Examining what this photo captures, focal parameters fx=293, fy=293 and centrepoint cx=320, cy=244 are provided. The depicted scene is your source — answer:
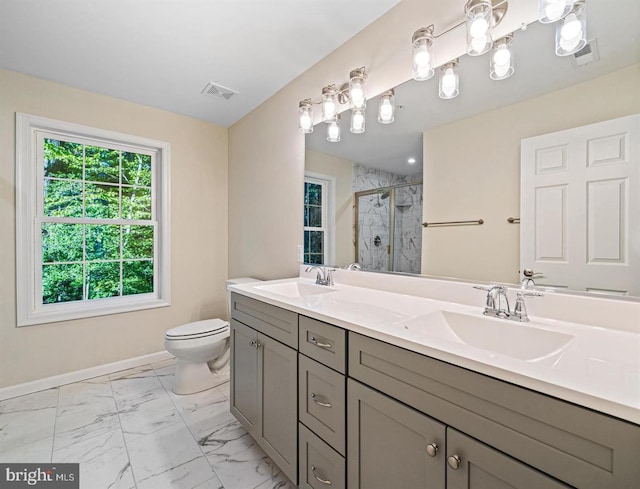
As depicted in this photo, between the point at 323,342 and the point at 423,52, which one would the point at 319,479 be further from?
the point at 423,52

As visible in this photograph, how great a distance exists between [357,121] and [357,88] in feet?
0.59

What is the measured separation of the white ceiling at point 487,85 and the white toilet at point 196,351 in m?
1.61

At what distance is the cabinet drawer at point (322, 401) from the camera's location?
1058 mm

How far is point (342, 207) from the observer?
1941mm

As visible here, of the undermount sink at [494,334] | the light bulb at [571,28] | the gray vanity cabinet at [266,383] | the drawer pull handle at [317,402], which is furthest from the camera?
the gray vanity cabinet at [266,383]

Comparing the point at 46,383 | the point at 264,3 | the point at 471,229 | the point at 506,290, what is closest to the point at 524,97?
the point at 471,229

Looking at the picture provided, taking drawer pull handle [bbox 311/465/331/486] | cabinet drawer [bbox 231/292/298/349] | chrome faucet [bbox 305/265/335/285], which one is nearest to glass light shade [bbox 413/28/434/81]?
chrome faucet [bbox 305/265/335/285]

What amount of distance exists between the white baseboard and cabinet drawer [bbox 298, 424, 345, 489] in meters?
2.15

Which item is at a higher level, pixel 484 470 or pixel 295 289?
pixel 295 289

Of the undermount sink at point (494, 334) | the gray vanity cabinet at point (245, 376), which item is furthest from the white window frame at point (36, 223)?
the undermount sink at point (494, 334)

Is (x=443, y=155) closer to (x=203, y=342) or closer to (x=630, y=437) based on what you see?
(x=630, y=437)

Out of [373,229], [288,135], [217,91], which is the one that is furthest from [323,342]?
[217,91]

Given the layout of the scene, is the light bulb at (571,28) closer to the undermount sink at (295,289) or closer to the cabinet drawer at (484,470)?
the cabinet drawer at (484,470)

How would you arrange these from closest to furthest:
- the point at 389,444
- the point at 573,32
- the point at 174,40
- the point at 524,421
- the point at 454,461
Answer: the point at 524,421 → the point at 454,461 → the point at 389,444 → the point at 573,32 → the point at 174,40
